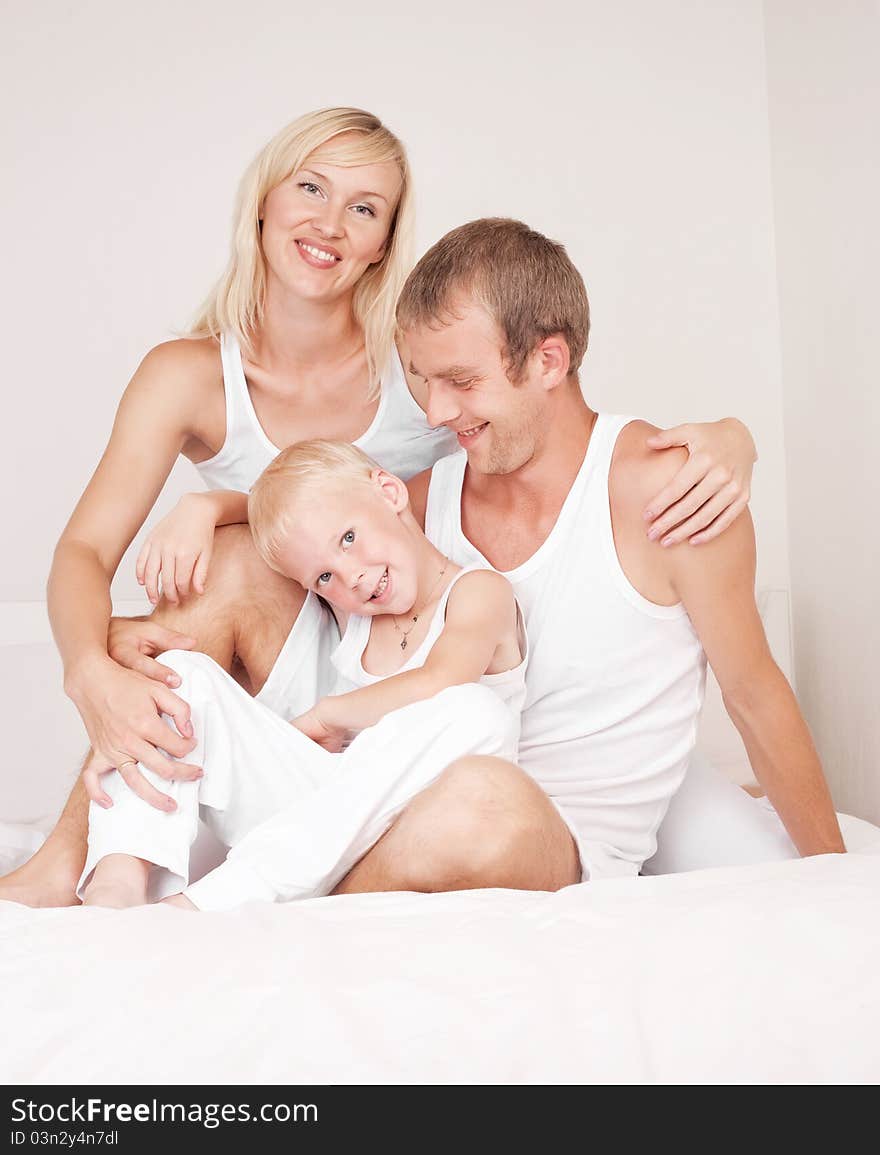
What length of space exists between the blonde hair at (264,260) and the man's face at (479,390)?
1.16ft

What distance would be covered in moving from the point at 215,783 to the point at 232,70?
2.09 metres

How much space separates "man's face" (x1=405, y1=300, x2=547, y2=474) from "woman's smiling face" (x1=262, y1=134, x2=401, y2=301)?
340 mm

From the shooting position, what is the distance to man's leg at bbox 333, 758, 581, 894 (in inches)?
52.0

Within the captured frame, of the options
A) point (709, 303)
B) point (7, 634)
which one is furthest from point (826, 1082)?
point (709, 303)

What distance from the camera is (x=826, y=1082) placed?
81 centimetres

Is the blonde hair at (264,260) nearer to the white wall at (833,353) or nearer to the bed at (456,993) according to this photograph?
the white wall at (833,353)

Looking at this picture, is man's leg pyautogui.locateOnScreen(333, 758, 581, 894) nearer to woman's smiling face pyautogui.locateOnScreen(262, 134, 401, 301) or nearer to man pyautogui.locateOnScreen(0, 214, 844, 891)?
man pyautogui.locateOnScreen(0, 214, 844, 891)

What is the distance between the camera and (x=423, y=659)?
1.67 metres

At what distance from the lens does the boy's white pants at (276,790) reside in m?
1.34

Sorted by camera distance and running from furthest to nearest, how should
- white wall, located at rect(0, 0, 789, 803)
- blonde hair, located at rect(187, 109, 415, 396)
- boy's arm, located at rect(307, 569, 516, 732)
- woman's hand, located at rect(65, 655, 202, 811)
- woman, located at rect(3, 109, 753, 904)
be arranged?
1. white wall, located at rect(0, 0, 789, 803)
2. blonde hair, located at rect(187, 109, 415, 396)
3. woman, located at rect(3, 109, 753, 904)
4. boy's arm, located at rect(307, 569, 516, 732)
5. woman's hand, located at rect(65, 655, 202, 811)

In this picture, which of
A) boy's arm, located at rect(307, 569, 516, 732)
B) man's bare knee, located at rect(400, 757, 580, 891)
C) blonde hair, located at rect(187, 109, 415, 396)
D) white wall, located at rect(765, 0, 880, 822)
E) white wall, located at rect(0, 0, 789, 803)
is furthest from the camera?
white wall, located at rect(0, 0, 789, 803)

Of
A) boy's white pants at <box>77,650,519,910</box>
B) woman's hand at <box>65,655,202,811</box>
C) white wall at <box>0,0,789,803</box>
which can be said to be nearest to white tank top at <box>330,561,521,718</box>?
boy's white pants at <box>77,650,519,910</box>

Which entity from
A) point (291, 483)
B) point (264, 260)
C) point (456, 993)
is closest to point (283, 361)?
point (264, 260)
